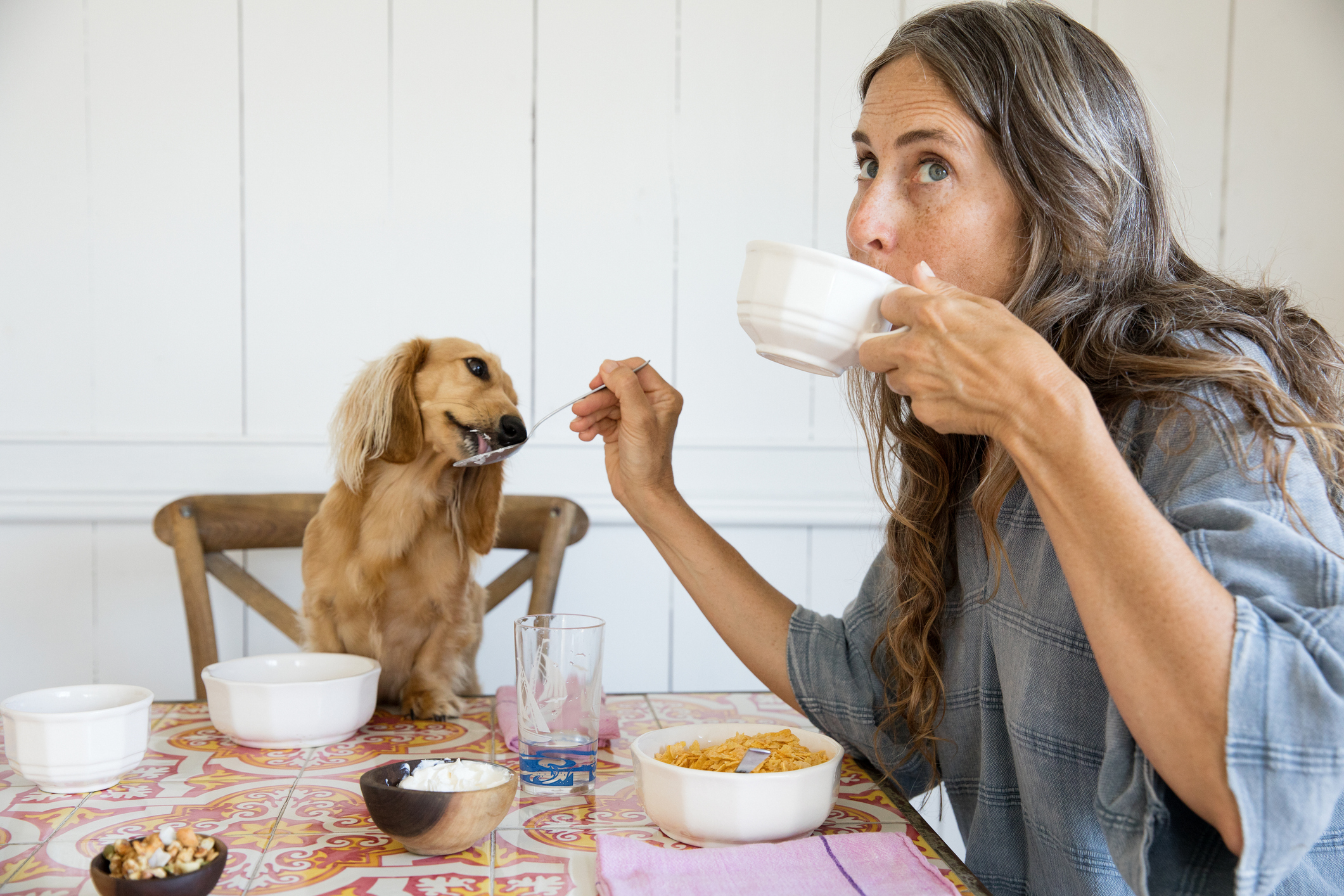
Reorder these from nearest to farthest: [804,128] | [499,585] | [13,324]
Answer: [499,585], [13,324], [804,128]

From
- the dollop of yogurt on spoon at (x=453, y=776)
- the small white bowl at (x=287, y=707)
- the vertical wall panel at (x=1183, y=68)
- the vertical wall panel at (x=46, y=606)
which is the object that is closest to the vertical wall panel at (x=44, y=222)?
the vertical wall panel at (x=46, y=606)

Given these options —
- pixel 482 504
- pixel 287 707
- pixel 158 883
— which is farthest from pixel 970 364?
pixel 482 504

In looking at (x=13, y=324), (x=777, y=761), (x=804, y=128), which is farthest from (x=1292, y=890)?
(x=13, y=324)

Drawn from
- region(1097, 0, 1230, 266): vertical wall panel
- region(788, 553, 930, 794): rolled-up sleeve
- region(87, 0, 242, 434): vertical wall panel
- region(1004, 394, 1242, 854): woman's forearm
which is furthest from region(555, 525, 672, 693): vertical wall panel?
region(1004, 394, 1242, 854): woman's forearm

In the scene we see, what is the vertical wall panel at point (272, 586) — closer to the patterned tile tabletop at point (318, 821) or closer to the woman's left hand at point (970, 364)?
the patterned tile tabletop at point (318, 821)

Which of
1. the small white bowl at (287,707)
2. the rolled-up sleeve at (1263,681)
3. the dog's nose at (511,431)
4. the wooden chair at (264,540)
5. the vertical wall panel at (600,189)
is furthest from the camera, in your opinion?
the vertical wall panel at (600,189)

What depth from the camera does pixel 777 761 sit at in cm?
84

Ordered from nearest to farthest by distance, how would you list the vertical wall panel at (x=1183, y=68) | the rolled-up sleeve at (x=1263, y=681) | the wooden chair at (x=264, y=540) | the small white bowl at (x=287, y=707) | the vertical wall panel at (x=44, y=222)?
the rolled-up sleeve at (x=1263, y=681)
the small white bowl at (x=287, y=707)
the wooden chair at (x=264, y=540)
the vertical wall panel at (x=44, y=222)
the vertical wall panel at (x=1183, y=68)

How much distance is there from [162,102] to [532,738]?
1627 millimetres

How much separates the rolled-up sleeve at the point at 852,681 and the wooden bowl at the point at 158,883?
0.61 m

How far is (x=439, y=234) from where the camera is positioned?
79.3 inches

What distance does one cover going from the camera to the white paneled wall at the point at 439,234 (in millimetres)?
1935

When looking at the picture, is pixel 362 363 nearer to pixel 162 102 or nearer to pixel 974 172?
pixel 162 102

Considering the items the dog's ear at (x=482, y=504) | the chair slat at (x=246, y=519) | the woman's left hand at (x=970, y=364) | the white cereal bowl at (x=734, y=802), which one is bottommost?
the white cereal bowl at (x=734, y=802)
